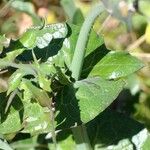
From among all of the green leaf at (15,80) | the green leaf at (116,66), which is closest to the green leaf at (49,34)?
the green leaf at (116,66)

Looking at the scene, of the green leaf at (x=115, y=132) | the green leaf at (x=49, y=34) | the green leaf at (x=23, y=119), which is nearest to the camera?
the green leaf at (x=23, y=119)

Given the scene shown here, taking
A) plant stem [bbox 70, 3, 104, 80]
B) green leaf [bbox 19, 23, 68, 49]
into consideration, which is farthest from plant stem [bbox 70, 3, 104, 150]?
green leaf [bbox 19, 23, 68, 49]

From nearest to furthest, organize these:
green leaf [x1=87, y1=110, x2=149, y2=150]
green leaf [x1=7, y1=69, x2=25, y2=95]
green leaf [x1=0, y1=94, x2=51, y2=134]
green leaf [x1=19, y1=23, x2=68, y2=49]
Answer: green leaf [x1=7, y1=69, x2=25, y2=95] < green leaf [x1=0, y1=94, x2=51, y2=134] < green leaf [x1=19, y1=23, x2=68, y2=49] < green leaf [x1=87, y1=110, x2=149, y2=150]

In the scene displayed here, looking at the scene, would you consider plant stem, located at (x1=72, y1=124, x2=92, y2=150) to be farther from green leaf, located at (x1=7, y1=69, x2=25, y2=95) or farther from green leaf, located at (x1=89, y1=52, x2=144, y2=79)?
green leaf, located at (x1=7, y1=69, x2=25, y2=95)

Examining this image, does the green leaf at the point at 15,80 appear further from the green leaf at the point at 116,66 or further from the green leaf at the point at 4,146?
the green leaf at the point at 116,66

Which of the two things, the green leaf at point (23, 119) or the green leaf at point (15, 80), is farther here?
the green leaf at point (23, 119)

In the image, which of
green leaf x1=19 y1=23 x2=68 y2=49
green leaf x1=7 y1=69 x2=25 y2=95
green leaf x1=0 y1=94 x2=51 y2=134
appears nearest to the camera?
green leaf x1=7 y1=69 x2=25 y2=95

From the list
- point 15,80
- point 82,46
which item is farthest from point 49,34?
point 15,80
